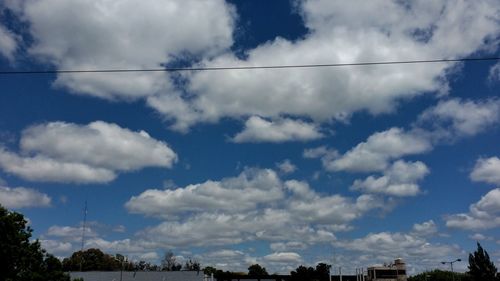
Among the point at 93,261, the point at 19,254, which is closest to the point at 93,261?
the point at 93,261

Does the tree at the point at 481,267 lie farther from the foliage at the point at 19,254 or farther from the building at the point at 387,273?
the foliage at the point at 19,254

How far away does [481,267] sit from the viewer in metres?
111

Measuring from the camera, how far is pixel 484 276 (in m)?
110

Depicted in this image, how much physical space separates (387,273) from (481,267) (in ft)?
121

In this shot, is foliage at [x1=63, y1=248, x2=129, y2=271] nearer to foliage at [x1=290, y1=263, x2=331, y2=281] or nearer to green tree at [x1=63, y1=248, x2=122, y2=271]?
green tree at [x1=63, y1=248, x2=122, y2=271]

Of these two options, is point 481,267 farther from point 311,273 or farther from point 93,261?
point 93,261

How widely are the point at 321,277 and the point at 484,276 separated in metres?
45.9

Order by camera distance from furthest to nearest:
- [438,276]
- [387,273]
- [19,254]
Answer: [438,276] → [387,273] → [19,254]

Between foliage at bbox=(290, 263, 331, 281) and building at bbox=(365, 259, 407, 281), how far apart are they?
37.7ft

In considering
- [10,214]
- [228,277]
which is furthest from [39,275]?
[228,277]

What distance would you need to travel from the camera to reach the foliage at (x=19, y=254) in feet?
164

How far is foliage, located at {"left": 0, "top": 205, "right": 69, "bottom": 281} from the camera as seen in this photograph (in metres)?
49.9

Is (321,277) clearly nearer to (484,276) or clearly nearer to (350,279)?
(350,279)

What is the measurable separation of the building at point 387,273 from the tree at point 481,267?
33270mm
